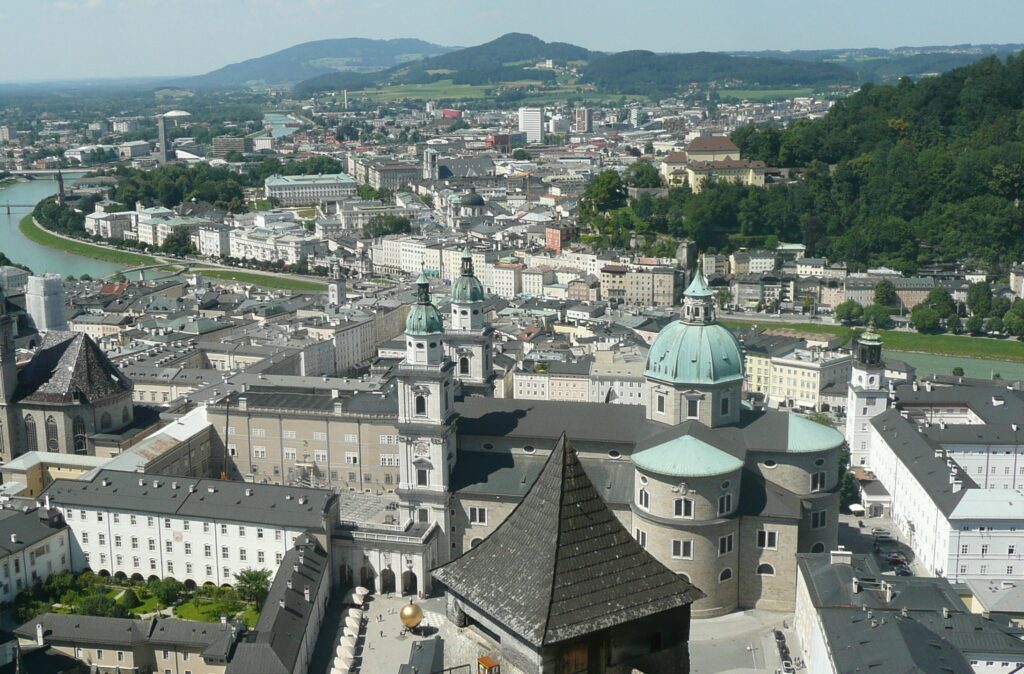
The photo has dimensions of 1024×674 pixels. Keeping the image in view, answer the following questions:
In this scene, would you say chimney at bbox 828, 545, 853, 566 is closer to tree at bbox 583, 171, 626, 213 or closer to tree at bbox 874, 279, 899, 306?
tree at bbox 874, 279, 899, 306

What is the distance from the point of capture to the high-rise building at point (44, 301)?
162 feet

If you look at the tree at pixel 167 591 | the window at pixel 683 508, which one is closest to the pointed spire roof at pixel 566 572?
the window at pixel 683 508

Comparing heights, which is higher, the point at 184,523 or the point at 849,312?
the point at 184,523

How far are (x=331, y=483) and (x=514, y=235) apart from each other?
4454 centimetres

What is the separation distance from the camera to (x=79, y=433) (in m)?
32.6

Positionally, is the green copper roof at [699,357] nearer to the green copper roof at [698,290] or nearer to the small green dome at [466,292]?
the green copper roof at [698,290]

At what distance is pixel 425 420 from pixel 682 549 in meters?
6.57

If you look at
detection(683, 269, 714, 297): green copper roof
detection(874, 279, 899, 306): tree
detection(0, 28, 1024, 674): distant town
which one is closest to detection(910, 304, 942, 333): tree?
detection(0, 28, 1024, 674): distant town

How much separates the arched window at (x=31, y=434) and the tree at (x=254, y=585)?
11.1 metres

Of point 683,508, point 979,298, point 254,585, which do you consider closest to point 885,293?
point 979,298

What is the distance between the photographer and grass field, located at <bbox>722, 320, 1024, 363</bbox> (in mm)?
52625

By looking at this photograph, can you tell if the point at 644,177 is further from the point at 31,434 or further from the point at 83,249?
the point at 31,434

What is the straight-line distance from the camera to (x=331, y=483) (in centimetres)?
3238

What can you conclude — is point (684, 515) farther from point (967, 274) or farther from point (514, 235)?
point (514, 235)
